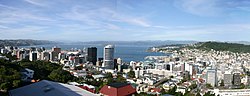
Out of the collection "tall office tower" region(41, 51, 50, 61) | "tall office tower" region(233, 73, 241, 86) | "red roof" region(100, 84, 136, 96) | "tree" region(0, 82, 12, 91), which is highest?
"tree" region(0, 82, 12, 91)

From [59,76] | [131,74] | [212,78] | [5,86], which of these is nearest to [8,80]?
[5,86]

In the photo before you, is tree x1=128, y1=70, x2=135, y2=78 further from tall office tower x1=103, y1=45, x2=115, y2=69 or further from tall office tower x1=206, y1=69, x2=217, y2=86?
tall office tower x1=206, y1=69, x2=217, y2=86

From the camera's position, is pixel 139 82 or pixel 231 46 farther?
pixel 231 46

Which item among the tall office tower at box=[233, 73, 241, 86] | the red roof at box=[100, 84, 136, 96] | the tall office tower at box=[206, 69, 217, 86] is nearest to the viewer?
the red roof at box=[100, 84, 136, 96]

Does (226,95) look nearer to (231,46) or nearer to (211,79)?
(211,79)

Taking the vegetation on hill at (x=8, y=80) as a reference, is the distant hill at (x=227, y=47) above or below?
below

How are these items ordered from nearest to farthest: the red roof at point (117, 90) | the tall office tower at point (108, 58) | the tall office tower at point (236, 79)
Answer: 1. the red roof at point (117, 90)
2. the tall office tower at point (236, 79)
3. the tall office tower at point (108, 58)

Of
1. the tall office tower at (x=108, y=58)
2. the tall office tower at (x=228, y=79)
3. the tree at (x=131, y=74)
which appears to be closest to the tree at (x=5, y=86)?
the tree at (x=131, y=74)

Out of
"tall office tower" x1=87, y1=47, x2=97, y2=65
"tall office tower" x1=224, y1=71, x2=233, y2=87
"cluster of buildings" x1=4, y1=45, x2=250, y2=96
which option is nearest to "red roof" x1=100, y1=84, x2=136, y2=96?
"cluster of buildings" x1=4, y1=45, x2=250, y2=96

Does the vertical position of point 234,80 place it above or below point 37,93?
below

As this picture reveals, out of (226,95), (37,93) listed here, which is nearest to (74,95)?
(37,93)

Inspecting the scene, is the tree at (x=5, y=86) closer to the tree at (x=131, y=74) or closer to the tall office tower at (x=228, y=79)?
the tree at (x=131, y=74)
